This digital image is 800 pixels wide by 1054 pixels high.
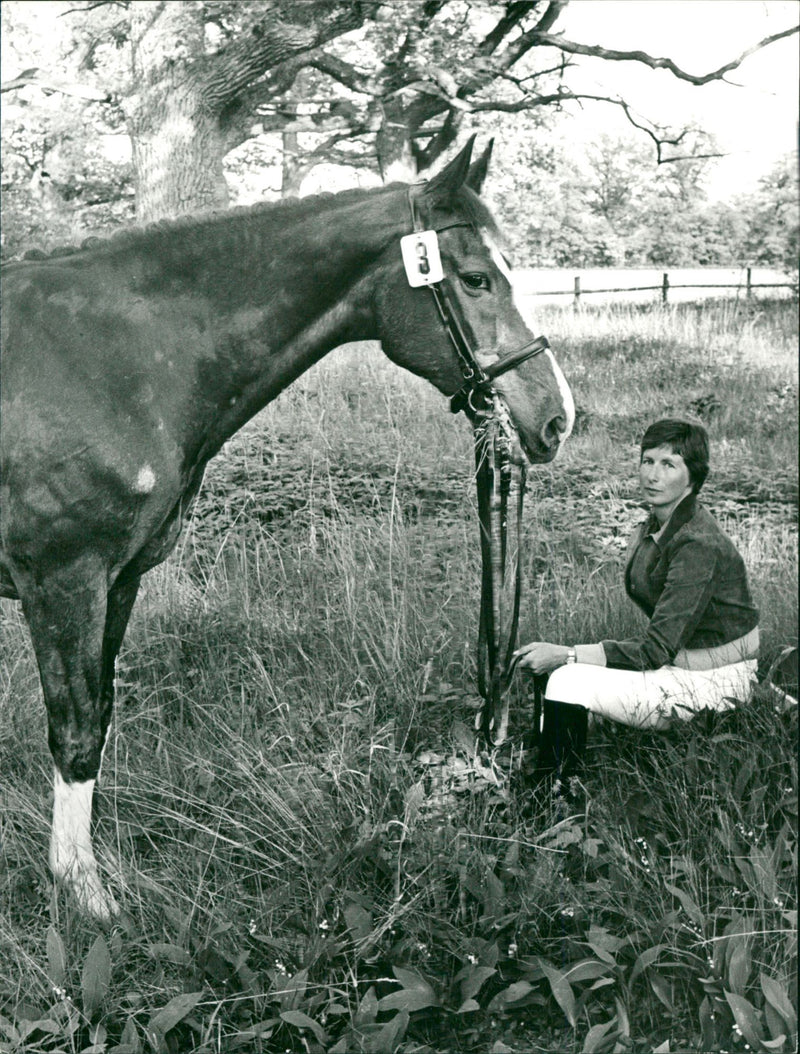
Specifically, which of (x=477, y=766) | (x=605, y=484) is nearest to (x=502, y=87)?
(x=605, y=484)

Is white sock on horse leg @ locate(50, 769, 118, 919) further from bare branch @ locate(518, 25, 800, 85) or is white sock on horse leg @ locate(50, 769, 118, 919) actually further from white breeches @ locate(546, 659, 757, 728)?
bare branch @ locate(518, 25, 800, 85)

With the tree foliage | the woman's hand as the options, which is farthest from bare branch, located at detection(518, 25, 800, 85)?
the woman's hand

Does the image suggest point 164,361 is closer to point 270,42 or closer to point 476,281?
point 476,281

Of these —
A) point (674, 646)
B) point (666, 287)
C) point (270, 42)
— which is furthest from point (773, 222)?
point (674, 646)

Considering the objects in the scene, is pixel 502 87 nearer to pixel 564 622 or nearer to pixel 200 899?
pixel 564 622

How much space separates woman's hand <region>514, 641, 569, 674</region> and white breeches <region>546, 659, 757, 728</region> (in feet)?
0.12

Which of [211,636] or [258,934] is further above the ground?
[211,636]

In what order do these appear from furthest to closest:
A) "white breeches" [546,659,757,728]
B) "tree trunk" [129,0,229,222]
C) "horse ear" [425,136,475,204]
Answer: "tree trunk" [129,0,229,222] → "white breeches" [546,659,757,728] → "horse ear" [425,136,475,204]

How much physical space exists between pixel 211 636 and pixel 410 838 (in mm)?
1706

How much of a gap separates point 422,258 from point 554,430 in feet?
2.09

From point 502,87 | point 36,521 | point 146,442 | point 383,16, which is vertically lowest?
point 36,521

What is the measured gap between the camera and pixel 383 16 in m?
7.27

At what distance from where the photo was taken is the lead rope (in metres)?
2.75

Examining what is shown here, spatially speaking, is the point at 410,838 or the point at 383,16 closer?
the point at 410,838
